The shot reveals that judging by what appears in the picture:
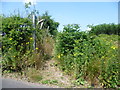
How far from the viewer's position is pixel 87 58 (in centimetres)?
360

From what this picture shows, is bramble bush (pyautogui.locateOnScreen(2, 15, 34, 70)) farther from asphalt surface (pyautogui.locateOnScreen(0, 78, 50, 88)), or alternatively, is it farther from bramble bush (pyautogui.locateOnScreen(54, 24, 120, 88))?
bramble bush (pyautogui.locateOnScreen(54, 24, 120, 88))

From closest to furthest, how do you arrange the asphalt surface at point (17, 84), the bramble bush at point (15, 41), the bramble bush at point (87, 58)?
the asphalt surface at point (17, 84) < the bramble bush at point (87, 58) < the bramble bush at point (15, 41)

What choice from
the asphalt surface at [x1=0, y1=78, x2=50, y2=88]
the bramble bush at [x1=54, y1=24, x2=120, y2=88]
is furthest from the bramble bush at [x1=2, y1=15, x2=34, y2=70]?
the bramble bush at [x1=54, y1=24, x2=120, y2=88]

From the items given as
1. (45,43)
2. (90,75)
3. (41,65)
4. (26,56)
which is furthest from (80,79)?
(45,43)

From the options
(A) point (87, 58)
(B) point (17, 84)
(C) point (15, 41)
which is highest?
(C) point (15, 41)

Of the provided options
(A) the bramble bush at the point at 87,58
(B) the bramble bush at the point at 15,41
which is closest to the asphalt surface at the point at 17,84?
(B) the bramble bush at the point at 15,41

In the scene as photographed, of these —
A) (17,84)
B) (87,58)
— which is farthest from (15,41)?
(87,58)

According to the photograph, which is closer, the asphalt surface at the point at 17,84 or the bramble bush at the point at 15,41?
the asphalt surface at the point at 17,84

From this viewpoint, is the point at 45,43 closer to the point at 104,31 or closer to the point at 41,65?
the point at 41,65

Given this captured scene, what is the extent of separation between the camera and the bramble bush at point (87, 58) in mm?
3270

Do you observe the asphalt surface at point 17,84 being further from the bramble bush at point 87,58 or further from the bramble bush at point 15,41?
the bramble bush at point 87,58

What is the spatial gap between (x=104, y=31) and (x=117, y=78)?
10426 mm

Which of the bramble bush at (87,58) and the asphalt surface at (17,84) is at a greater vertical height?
the bramble bush at (87,58)

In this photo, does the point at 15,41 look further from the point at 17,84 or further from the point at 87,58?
the point at 87,58
